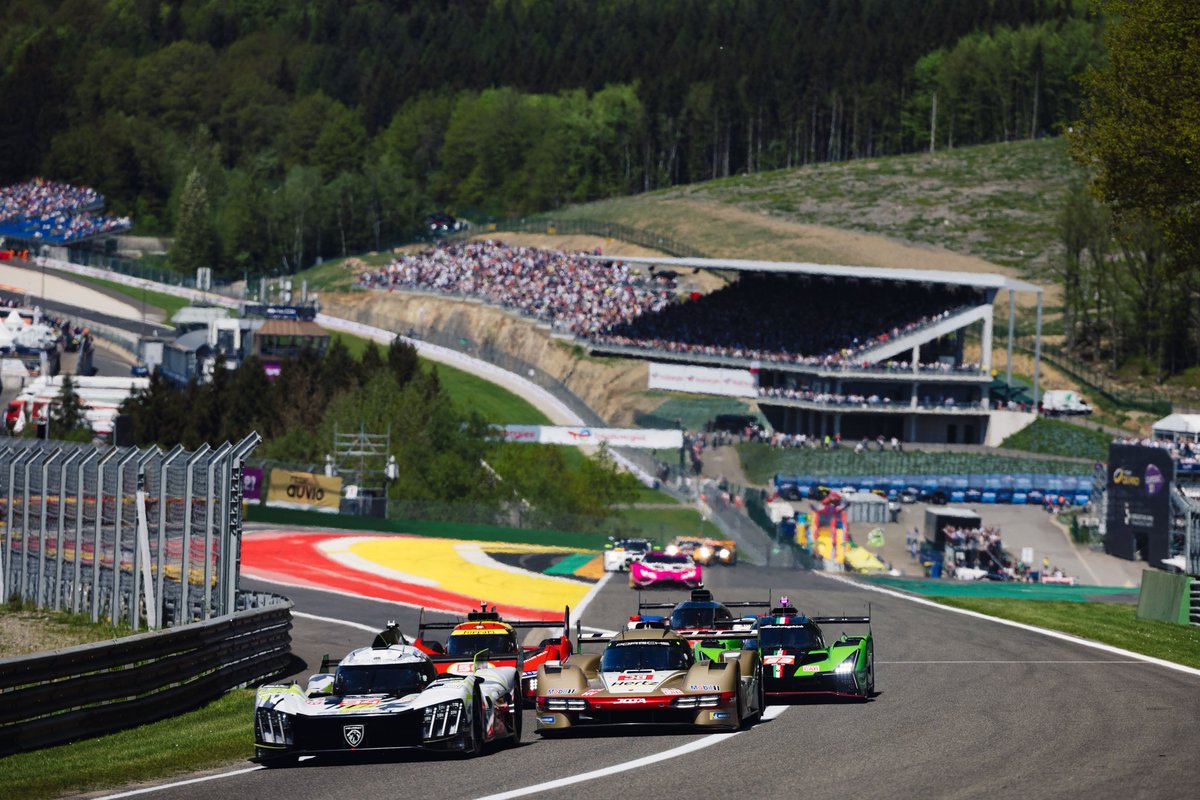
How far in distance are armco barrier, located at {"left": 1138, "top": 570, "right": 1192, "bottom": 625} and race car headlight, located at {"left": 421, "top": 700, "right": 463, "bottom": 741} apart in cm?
2293

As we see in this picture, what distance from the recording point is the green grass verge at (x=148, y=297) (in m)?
137

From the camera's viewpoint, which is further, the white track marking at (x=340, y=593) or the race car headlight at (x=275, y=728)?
the white track marking at (x=340, y=593)

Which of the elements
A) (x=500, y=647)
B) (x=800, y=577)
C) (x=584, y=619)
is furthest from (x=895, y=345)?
(x=500, y=647)

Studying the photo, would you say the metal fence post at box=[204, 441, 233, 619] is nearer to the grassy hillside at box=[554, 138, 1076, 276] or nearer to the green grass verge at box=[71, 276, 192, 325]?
the green grass verge at box=[71, 276, 192, 325]

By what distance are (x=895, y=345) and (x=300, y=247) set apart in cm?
8122

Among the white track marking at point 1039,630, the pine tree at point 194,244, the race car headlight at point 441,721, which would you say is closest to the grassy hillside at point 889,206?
the pine tree at point 194,244

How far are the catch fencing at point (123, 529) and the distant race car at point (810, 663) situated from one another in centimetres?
854

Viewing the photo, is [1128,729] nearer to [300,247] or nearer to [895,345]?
[895,345]

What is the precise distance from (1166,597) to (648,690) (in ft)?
70.4

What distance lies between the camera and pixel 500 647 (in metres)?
24.1

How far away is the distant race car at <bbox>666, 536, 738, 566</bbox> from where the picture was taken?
56438 mm

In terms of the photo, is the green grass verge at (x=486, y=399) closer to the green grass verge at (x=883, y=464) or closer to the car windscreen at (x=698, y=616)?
the green grass verge at (x=883, y=464)

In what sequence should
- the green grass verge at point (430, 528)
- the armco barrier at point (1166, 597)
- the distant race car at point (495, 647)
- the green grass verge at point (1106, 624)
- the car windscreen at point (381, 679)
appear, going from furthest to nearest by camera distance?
the green grass verge at point (430, 528)
the armco barrier at point (1166, 597)
the green grass verge at point (1106, 624)
the distant race car at point (495, 647)
the car windscreen at point (381, 679)

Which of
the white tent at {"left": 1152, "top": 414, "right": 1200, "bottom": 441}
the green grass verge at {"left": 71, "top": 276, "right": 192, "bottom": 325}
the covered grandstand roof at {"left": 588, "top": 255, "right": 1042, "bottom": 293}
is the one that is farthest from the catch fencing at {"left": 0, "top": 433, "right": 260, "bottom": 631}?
the green grass verge at {"left": 71, "top": 276, "right": 192, "bottom": 325}
